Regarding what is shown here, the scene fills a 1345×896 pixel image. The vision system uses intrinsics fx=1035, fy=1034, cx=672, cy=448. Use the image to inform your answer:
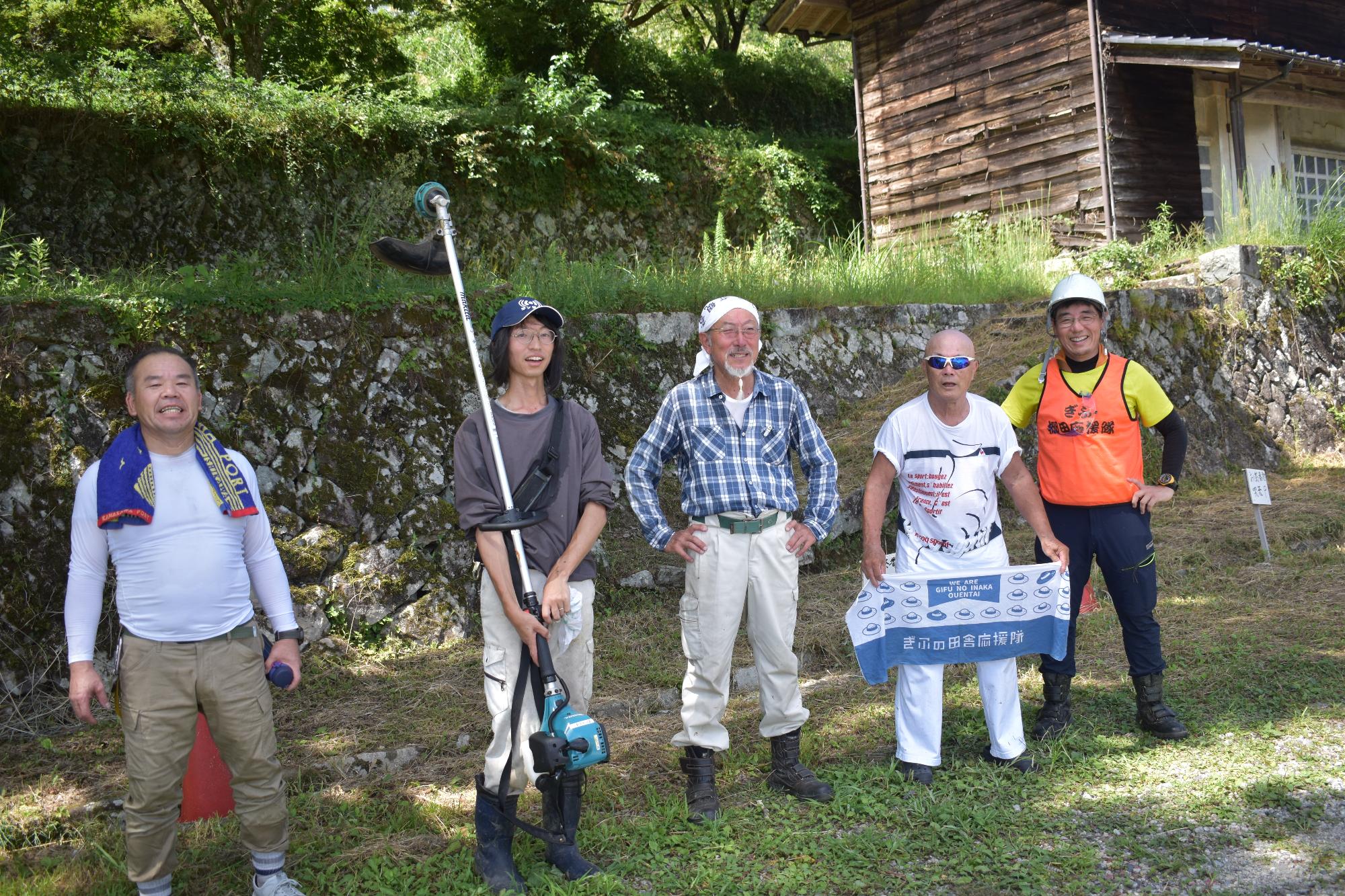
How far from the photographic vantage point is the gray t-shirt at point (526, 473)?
11.1 feet

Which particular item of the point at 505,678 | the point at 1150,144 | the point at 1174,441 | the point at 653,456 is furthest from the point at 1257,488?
the point at 1150,144

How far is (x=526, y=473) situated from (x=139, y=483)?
116 cm

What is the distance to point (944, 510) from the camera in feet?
13.2

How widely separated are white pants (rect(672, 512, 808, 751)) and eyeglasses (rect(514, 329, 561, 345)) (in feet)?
2.93

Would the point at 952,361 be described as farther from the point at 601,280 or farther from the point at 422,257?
the point at 601,280

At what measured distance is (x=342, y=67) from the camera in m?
15.1

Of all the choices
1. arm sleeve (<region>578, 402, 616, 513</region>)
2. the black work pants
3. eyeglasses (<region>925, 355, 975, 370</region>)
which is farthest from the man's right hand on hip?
the black work pants

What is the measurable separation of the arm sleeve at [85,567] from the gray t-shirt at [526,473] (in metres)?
1.05

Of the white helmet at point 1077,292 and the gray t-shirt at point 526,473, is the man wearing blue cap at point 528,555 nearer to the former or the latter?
the gray t-shirt at point 526,473

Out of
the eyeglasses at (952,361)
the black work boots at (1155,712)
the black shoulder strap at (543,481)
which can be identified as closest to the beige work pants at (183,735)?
the black shoulder strap at (543,481)

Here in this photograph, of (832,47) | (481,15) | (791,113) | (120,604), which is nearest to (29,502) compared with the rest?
(120,604)

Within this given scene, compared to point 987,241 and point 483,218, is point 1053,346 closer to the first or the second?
point 987,241

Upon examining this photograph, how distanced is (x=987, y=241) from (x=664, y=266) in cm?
482

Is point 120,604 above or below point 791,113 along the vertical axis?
below
